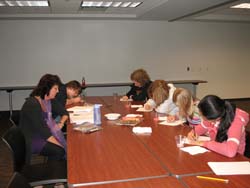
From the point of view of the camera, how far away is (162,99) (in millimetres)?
3438

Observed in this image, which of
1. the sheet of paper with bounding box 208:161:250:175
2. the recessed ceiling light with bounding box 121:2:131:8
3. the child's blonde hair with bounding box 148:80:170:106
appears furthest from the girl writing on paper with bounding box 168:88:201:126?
the recessed ceiling light with bounding box 121:2:131:8

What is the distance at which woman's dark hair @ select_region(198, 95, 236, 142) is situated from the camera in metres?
1.97

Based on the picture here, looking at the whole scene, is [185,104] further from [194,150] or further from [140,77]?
[140,77]

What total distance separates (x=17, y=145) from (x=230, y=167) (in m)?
1.69

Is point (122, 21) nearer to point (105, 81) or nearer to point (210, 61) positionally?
point (105, 81)

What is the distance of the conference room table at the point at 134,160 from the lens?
1550mm

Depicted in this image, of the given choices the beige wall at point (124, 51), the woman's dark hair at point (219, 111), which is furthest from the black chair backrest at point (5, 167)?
the beige wall at point (124, 51)

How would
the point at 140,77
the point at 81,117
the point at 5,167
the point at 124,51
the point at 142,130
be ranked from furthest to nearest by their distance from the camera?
the point at 124,51 → the point at 140,77 → the point at 5,167 → the point at 81,117 → the point at 142,130

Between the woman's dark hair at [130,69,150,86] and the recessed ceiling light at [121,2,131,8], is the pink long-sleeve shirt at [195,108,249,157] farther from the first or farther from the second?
the recessed ceiling light at [121,2,131,8]

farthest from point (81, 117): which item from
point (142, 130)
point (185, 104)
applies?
point (185, 104)

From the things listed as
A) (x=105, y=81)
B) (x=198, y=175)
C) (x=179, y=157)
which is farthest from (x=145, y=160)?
(x=105, y=81)

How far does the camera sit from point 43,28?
653 cm

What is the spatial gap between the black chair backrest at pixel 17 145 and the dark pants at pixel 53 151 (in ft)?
0.86

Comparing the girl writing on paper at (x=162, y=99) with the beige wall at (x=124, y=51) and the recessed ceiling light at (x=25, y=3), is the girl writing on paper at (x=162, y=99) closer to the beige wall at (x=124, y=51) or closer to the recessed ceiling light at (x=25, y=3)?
the recessed ceiling light at (x=25, y=3)
